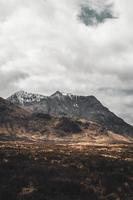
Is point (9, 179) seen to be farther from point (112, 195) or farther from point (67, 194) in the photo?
point (112, 195)

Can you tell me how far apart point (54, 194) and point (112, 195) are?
21.9 feet

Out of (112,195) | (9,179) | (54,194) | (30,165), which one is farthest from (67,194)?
(30,165)

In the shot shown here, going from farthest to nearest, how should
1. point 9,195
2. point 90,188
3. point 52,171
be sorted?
point 52,171 → point 90,188 → point 9,195

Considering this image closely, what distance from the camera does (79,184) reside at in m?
44.1

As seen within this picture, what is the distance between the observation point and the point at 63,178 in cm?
4644

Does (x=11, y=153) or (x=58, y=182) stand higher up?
(x=11, y=153)

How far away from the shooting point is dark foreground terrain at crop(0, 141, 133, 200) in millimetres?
40406

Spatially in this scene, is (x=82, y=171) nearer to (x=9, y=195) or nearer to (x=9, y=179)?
(x=9, y=179)

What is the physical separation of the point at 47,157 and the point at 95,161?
8.61 meters

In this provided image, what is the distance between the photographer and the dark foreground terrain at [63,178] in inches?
1591

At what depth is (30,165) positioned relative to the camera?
5322 cm

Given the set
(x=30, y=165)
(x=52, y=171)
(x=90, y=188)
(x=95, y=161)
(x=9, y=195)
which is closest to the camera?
(x=9, y=195)

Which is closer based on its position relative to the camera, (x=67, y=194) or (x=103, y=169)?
(x=67, y=194)

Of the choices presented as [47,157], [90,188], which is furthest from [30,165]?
[90,188]
